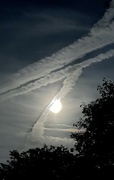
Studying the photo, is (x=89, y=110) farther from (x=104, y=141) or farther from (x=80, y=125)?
(x=104, y=141)

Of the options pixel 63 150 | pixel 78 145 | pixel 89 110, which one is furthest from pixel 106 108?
pixel 63 150

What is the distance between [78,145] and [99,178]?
631 cm

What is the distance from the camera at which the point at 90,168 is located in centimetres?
5044

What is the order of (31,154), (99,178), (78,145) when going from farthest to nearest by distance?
1. (31,154)
2. (78,145)
3. (99,178)

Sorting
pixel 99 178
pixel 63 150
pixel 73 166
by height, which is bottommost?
pixel 99 178

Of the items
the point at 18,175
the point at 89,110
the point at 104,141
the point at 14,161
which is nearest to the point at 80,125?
the point at 89,110

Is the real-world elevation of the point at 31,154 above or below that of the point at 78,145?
above

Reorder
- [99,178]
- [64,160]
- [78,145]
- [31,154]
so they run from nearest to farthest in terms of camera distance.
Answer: [99,178] < [78,145] < [64,160] < [31,154]

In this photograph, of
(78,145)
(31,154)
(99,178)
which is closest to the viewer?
(99,178)

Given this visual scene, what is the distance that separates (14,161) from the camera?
68812 millimetres

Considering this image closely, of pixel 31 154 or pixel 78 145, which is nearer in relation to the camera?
pixel 78 145

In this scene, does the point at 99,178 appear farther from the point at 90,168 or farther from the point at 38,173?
the point at 38,173

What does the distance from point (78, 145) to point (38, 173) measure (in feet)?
39.5

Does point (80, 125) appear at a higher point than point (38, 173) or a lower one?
higher
